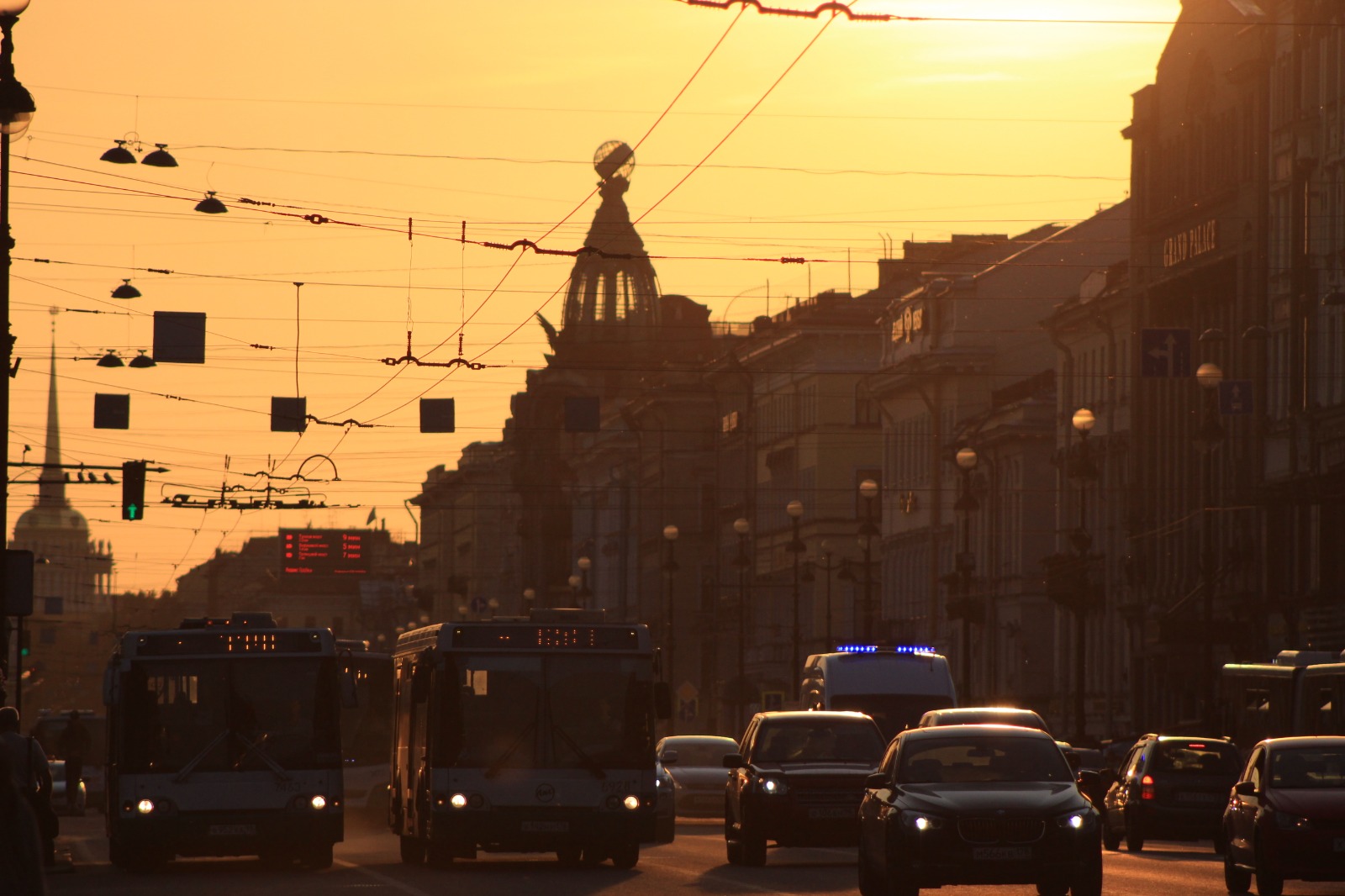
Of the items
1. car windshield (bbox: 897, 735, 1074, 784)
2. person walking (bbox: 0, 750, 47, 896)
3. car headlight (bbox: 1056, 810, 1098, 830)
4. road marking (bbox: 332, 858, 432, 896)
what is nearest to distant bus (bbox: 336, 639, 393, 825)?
road marking (bbox: 332, 858, 432, 896)

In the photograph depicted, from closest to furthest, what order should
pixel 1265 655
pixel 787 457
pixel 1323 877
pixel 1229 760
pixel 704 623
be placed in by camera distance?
pixel 1323 877, pixel 1229 760, pixel 1265 655, pixel 787 457, pixel 704 623

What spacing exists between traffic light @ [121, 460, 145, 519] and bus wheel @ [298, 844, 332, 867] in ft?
45.2

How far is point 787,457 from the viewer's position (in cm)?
10669

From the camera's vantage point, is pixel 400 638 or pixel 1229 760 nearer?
pixel 400 638

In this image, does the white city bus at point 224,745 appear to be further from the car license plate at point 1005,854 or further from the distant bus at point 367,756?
the distant bus at point 367,756


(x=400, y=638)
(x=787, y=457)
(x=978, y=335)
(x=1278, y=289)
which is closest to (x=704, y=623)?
(x=787, y=457)

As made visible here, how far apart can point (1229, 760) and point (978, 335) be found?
54.3m

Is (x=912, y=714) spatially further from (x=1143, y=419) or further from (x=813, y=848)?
(x=1143, y=419)

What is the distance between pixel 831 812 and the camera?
29562 mm

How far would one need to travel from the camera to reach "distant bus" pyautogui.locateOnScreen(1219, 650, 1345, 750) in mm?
38375

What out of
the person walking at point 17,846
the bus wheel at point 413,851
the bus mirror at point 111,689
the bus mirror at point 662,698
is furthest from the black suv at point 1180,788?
the person walking at point 17,846

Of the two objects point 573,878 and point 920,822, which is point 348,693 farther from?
point 920,822

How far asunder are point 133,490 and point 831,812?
17.0 m

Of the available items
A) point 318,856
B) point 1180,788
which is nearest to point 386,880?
point 318,856
